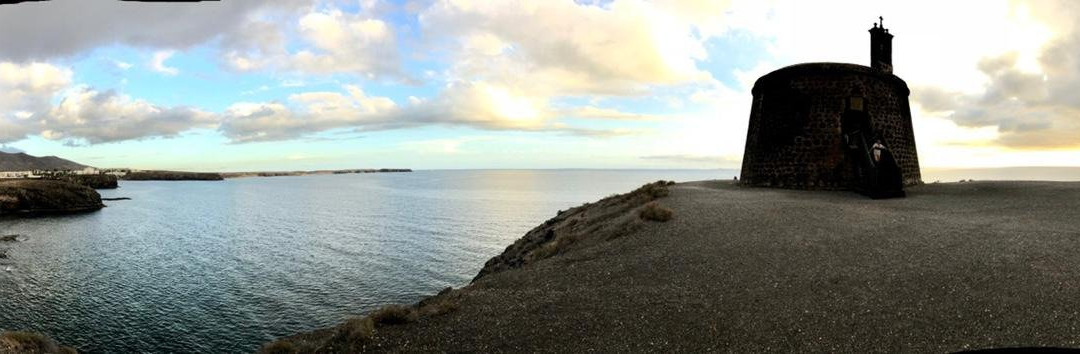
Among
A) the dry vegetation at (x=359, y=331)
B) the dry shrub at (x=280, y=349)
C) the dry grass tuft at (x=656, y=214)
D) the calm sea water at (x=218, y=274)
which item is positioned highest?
the dry grass tuft at (x=656, y=214)

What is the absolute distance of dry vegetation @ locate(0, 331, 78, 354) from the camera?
10.7 metres

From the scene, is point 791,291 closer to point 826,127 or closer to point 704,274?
point 704,274

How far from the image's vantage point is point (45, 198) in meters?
69.8

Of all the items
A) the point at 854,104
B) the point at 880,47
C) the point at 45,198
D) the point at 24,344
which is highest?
the point at 880,47

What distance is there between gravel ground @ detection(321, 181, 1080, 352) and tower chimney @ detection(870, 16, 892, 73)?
569 inches

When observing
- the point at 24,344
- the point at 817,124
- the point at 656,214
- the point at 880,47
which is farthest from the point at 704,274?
the point at 880,47

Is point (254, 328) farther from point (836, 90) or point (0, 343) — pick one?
point (836, 90)

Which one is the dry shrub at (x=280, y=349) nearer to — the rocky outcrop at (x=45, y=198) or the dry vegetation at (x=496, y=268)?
the dry vegetation at (x=496, y=268)

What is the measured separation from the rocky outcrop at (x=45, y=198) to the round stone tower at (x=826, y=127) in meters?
83.2

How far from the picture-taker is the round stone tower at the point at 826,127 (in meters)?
24.7

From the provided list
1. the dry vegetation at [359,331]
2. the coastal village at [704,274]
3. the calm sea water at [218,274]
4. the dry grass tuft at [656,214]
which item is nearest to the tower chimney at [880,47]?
the coastal village at [704,274]

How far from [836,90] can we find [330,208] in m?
66.0

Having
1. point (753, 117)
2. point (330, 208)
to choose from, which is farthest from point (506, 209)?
point (753, 117)

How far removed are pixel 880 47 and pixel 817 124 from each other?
7.36 metres
